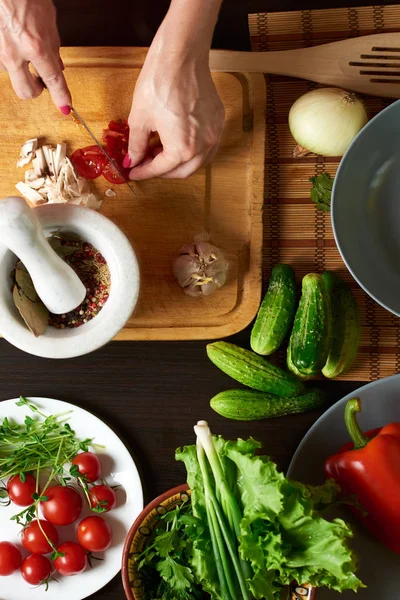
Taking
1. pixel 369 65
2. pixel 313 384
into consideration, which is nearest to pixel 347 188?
pixel 369 65

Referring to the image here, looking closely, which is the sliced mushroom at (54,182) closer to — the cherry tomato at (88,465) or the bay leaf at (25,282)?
the bay leaf at (25,282)

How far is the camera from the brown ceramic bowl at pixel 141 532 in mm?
1187

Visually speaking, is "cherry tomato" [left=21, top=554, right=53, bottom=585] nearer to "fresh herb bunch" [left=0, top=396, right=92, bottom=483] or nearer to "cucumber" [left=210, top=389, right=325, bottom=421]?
"fresh herb bunch" [left=0, top=396, right=92, bottom=483]

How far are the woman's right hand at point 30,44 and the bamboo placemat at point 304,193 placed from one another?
0.46 metres

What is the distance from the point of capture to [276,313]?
1.26m

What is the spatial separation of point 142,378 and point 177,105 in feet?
1.92

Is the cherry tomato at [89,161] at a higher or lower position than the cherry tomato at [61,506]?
higher

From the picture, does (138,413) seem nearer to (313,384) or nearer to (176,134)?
(313,384)

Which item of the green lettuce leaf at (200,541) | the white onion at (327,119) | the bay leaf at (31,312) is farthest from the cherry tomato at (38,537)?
the white onion at (327,119)

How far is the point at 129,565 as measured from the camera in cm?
120

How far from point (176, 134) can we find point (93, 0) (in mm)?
464

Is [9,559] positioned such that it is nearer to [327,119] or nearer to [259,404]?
[259,404]

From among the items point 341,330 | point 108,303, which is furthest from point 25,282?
point 341,330

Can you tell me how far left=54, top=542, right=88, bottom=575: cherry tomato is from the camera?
Result: 1285 millimetres
